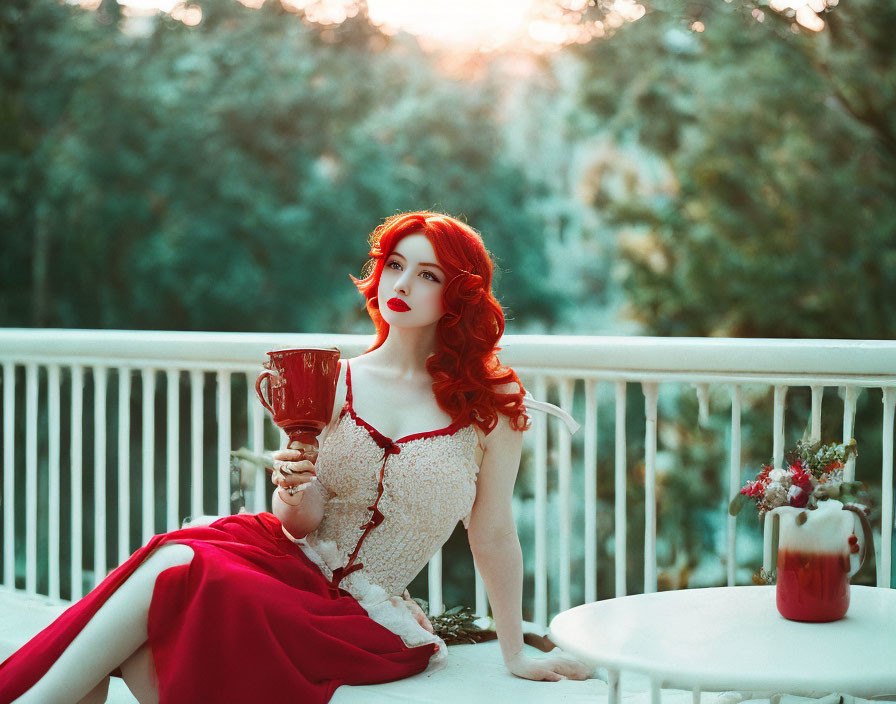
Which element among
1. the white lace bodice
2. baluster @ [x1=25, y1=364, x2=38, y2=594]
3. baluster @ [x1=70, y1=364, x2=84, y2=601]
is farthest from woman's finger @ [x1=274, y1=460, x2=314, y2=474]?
baluster @ [x1=25, y1=364, x2=38, y2=594]

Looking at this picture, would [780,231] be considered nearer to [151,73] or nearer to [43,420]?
[151,73]

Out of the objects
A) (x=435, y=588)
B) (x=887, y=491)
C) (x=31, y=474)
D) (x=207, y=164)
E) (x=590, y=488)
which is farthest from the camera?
(x=207, y=164)

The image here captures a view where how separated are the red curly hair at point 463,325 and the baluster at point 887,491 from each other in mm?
800

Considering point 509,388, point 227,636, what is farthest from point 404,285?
point 227,636

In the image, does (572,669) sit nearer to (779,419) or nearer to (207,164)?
(779,419)

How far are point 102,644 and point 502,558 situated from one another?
0.76 metres

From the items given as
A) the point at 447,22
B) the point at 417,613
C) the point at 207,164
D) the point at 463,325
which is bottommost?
the point at 417,613

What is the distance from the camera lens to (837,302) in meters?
6.11

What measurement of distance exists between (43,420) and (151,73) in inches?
111

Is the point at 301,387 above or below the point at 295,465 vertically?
above

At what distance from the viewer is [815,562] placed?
5.42 ft

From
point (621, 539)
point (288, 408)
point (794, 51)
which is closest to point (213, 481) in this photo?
point (794, 51)

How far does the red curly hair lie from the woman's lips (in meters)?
0.08

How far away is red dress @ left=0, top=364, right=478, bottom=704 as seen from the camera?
1.66m
